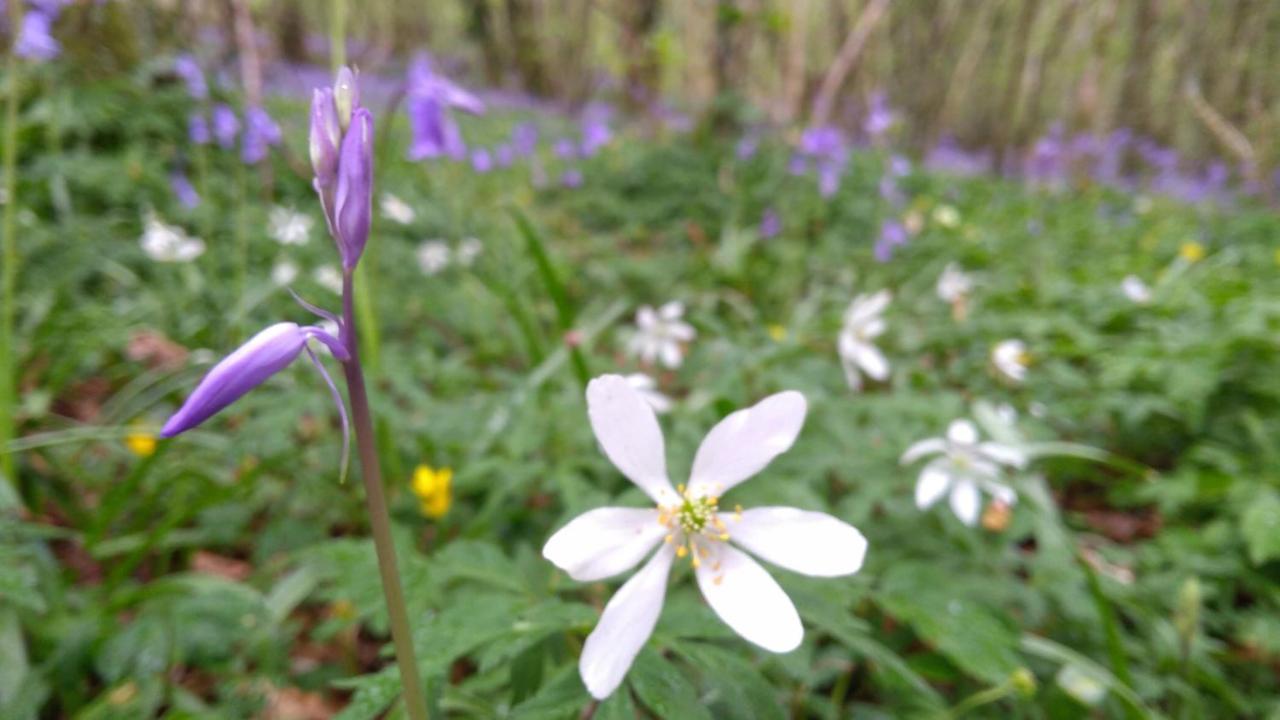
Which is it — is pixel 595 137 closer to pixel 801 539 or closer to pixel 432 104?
pixel 432 104

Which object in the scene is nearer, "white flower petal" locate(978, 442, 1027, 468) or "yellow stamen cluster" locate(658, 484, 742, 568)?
"yellow stamen cluster" locate(658, 484, 742, 568)

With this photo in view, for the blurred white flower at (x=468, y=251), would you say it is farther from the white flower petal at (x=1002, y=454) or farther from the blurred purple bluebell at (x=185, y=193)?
the white flower petal at (x=1002, y=454)

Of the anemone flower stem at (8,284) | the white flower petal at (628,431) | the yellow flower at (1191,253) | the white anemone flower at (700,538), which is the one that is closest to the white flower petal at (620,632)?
the white anemone flower at (700,538)

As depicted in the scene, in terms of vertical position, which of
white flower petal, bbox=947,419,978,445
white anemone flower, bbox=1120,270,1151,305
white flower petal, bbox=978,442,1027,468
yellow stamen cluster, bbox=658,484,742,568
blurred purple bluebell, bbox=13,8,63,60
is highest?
blurred purple bluebell, bbox=13,8,63,60

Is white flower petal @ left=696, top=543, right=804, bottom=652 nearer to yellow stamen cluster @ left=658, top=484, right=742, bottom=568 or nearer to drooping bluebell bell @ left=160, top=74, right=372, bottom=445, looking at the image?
yellow stamen cluster @ left=658, top=484, right=742, bottom=568

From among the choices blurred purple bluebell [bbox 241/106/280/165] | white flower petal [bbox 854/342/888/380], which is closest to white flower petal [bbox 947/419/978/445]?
white flower petal [bbox 854/342/888/380]

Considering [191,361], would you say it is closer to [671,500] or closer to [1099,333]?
[671,500]
